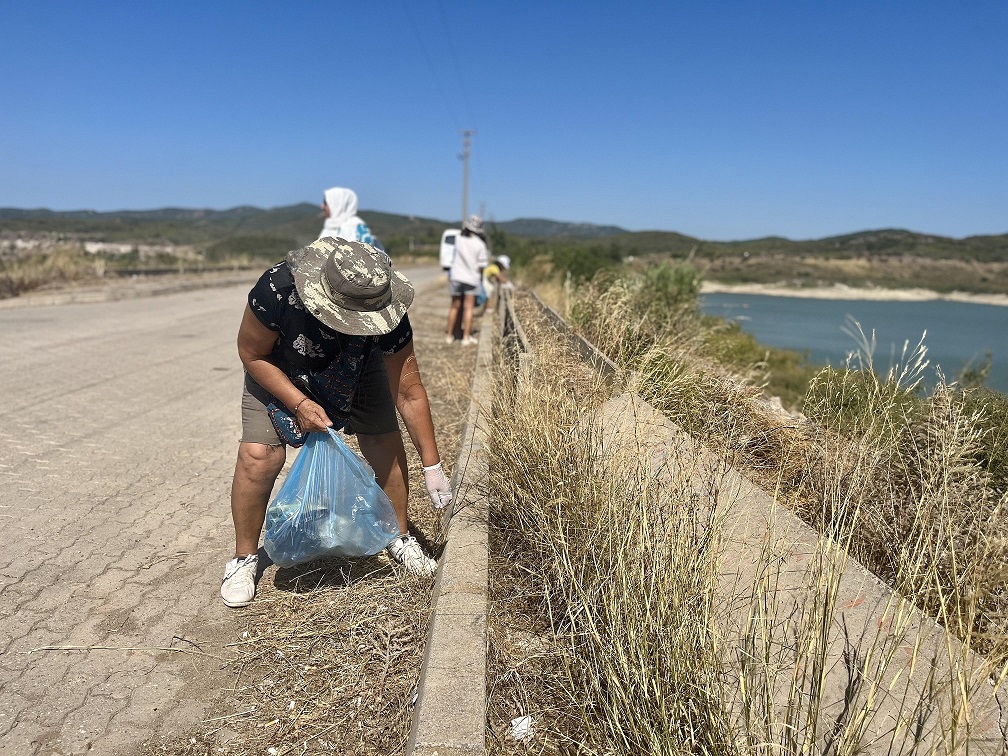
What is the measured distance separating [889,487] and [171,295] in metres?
17.0

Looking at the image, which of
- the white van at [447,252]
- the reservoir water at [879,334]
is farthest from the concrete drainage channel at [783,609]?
the white van at [447,252]

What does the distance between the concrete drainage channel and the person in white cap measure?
1.44 feet

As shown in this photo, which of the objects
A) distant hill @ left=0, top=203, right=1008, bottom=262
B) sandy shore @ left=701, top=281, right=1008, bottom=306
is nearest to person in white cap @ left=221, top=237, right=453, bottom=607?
distant hill @ left=0, top=203, right=1008, bottom=262

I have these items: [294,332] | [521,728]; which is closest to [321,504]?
[294,332]

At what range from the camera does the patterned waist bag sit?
295 centimetres

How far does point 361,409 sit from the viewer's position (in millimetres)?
3211

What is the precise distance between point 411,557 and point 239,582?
0.73 m

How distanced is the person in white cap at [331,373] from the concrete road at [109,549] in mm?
405

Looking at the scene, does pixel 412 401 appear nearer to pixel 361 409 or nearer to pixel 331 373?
pixel 361 409

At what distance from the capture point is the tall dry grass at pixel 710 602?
1.83 metres

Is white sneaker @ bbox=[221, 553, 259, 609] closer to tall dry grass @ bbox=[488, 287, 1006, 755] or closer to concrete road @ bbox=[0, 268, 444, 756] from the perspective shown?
concrete road @ bbox=[0, 268, 444, 756]

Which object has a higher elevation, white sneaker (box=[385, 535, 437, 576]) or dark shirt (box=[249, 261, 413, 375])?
dark shirt (box=[249, 261, 413, 375])

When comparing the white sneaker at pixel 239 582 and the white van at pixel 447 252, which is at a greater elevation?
the white van at pixel 447 252

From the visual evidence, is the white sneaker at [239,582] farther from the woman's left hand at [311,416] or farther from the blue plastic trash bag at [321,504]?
the woman's left hand at [311,416]
